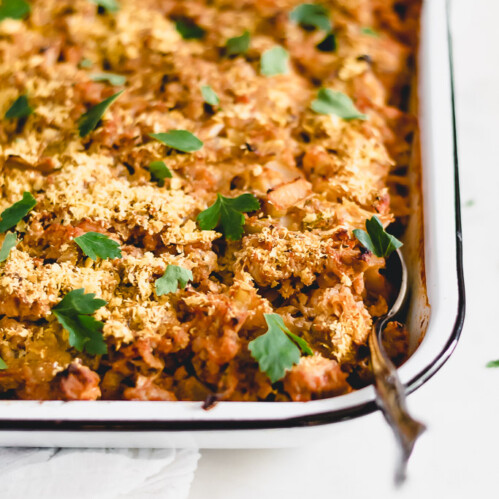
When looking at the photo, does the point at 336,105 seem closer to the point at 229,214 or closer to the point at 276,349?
the point at 229,214

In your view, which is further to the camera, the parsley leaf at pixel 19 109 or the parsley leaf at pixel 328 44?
the parsley leaf at pixel 328 44

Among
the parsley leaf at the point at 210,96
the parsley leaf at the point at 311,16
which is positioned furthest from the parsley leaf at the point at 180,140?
the parsley leaf at the point at 311,16

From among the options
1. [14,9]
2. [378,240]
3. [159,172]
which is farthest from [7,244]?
[14,9]

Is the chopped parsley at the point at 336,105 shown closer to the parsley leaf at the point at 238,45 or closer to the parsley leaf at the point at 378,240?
the parsley leaf at the point at 238,45

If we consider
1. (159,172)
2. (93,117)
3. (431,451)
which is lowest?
(431,451)

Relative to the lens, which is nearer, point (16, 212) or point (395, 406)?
point (395, 406)

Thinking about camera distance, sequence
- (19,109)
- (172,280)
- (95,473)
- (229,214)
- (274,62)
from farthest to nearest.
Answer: (274,62)
(19,109)
(229,214)
(172,280)
(95,473)

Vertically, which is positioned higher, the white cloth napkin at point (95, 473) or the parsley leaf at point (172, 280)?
the parsley leaf at point (172, 280)
